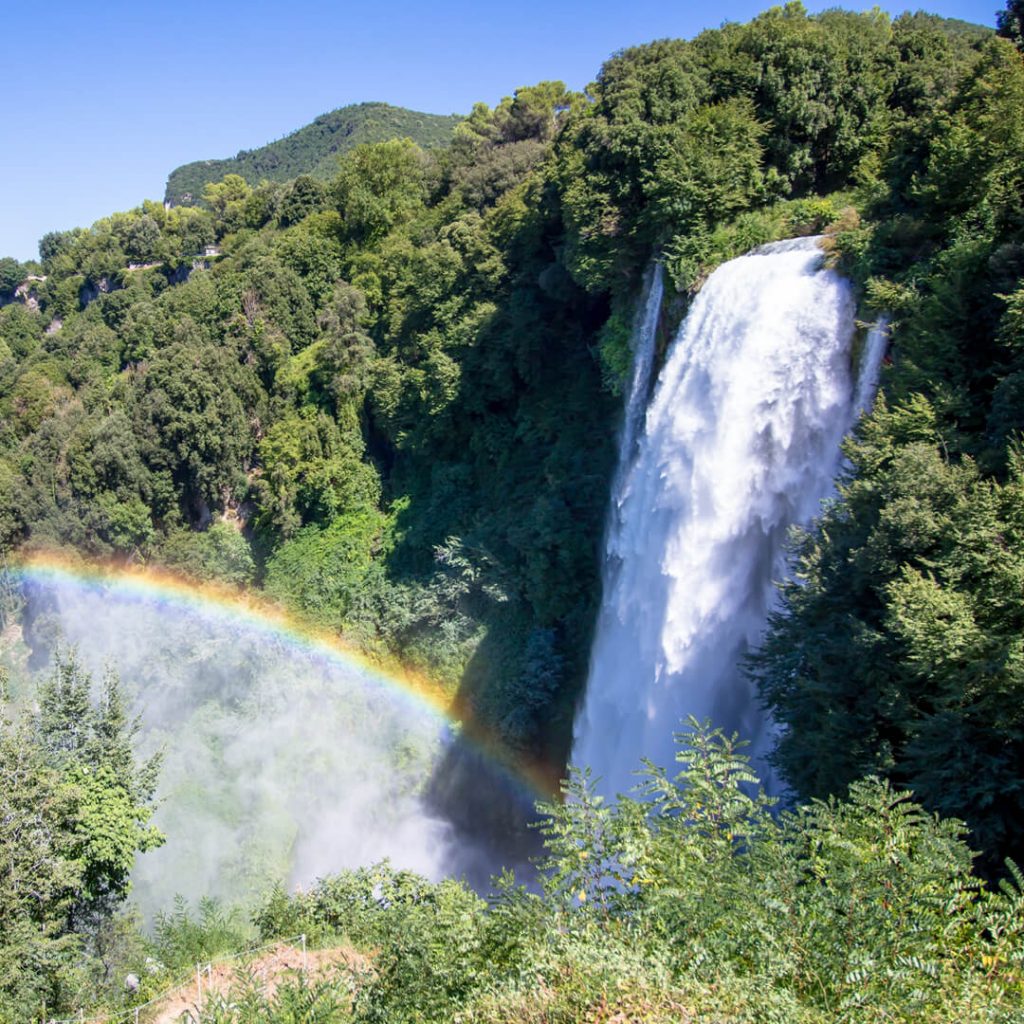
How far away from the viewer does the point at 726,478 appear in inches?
698

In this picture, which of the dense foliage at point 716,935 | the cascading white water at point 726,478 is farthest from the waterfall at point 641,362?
the dense foliage at point 716,935

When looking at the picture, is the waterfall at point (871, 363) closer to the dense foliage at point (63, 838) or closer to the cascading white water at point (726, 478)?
the cascading white water at point (726, 478)

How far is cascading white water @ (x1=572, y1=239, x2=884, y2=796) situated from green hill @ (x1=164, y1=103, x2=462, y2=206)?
77501 mm

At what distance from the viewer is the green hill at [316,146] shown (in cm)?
9362

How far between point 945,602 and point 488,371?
21.0 metres

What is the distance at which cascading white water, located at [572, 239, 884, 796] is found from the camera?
1633 centimetres

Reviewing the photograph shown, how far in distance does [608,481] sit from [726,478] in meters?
7.33

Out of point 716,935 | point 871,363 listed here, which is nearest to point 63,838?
point 716,935

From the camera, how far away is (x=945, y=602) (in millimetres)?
10242

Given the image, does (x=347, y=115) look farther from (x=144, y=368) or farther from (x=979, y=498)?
(x=979, y=498)

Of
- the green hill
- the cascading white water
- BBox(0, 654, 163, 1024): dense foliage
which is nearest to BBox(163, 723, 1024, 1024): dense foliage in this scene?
BBox(0, 654, 163, 1024): dense foliage

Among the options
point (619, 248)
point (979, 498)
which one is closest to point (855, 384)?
point (979, 498)

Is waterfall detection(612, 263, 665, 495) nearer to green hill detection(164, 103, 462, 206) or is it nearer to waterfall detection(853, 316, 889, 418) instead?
waterfall detection(853, 316, 889, 418)

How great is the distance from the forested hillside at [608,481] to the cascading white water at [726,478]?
143cm
